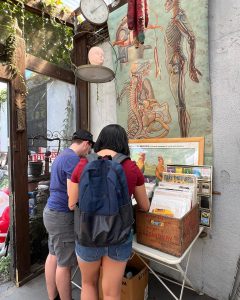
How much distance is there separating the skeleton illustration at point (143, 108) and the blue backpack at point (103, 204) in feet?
3.95

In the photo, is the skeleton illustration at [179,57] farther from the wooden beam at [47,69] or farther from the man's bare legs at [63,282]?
the man's bare legs at [63,282]

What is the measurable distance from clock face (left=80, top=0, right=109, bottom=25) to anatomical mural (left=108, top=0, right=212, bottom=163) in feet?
0.83

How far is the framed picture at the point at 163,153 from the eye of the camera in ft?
7.40

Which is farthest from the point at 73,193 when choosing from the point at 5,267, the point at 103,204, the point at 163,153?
the point at 5,267

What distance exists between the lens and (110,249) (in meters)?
1.53

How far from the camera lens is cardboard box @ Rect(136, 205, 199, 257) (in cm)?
163

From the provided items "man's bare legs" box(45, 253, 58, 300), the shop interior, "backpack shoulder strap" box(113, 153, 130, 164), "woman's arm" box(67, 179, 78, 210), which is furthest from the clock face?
"man's bare legs" box(45, 253, 58, 300)

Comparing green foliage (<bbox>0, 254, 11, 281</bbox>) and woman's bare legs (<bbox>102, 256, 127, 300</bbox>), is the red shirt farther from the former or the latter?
green foliage (<bbox>0, 254, 11, 281</bbox>)

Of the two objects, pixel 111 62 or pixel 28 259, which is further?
pixel 111 62

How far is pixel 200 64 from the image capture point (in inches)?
85.5

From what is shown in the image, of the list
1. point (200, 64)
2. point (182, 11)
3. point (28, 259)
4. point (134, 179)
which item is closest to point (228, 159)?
point (200, 64)

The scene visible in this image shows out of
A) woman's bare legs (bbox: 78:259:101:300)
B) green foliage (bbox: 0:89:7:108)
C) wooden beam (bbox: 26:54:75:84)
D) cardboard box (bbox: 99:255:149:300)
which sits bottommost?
cardboard box (bbox: 99:255:149:300)

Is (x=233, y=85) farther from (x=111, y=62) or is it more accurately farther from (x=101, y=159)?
(x=111, y=62)

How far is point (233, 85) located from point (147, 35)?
1.11 metres
